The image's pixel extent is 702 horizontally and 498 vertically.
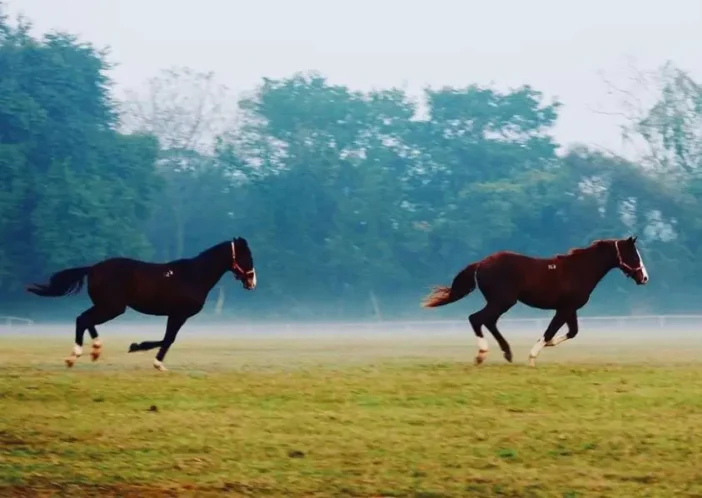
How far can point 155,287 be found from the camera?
19875 millimetres

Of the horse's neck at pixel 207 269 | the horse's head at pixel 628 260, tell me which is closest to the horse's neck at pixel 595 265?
the horse's head at pixel 628 260

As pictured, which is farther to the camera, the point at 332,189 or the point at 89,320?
the point at 332,189

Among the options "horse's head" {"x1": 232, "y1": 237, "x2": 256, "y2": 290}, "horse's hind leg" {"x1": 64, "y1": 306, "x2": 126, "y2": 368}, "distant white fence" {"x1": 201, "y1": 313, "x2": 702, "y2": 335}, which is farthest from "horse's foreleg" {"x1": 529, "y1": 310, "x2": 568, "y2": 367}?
"distant white fence" {"x1": 201, "y1": 313, "x2": 702, "y2": 335}

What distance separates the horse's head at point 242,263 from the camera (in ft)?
66.0

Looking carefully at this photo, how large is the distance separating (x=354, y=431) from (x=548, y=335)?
8462 millimetres

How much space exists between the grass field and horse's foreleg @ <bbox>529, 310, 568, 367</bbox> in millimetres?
384

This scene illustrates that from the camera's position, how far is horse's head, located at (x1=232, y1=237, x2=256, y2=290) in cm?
2011

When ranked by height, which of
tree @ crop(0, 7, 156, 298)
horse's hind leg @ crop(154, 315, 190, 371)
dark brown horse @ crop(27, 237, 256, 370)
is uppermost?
tree @ crop(0, 7, 156, 298)

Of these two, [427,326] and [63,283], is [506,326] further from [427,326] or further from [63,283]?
[63,283]

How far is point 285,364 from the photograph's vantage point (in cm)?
2186

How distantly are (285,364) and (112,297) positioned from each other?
3.22 metres

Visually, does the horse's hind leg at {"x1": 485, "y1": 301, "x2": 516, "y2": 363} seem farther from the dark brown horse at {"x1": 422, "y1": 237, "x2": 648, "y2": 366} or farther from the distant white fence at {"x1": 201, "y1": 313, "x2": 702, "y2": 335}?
the distant white fence at {"x1": 201, "y1": 313, "x2": 702, "y2": 335}

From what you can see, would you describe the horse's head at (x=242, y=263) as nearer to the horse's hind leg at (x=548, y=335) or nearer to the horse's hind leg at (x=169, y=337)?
the horse's hind leg at (x=169, y=337)

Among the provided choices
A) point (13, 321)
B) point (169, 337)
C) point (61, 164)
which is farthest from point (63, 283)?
point (61, 164)
